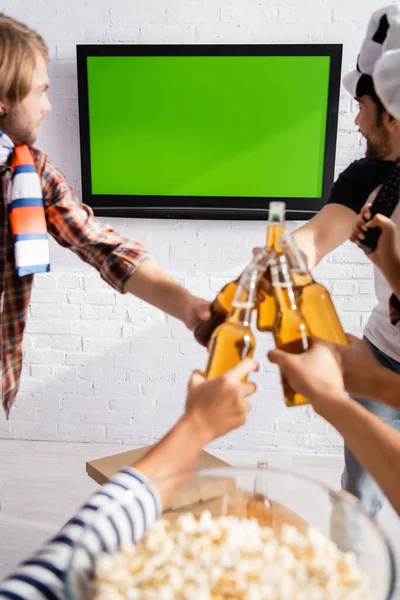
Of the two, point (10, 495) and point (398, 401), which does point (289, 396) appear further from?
point (10, 495)

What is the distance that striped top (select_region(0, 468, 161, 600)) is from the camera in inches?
22.0

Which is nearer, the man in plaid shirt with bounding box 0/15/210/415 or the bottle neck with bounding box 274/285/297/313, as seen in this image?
the bottle neck with bounding box 274/285/297/313

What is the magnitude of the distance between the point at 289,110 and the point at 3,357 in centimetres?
152

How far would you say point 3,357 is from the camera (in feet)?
5.07

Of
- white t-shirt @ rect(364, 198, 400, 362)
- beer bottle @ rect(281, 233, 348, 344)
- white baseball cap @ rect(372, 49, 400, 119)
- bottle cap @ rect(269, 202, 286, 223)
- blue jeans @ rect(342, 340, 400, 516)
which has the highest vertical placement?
white baseball cap @ rect(372, 49, 400, 119)

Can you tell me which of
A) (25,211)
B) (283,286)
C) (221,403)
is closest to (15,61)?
(25,211)

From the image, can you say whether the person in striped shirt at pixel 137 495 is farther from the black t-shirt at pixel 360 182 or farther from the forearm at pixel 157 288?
the black t-shirt at pixel 360 182

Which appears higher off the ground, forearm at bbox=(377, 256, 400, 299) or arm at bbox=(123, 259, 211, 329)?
forearm at bbox=(377, 256, 400, 299)

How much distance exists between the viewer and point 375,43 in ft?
4.24

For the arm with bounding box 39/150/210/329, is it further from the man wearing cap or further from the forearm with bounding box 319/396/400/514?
the forearm with bounding box 319/396/400/514

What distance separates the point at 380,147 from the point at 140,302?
4.78ft

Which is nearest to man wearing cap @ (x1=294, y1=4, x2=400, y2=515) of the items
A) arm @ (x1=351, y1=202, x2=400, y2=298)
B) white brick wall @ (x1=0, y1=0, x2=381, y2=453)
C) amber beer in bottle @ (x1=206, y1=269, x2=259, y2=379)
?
arm @ (x1=351, y1=202, x2=400, y2=298)

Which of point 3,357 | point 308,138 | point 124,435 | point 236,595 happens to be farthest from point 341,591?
point 124,435

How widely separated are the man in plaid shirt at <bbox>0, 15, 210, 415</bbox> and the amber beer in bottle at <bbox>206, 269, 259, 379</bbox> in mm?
246
